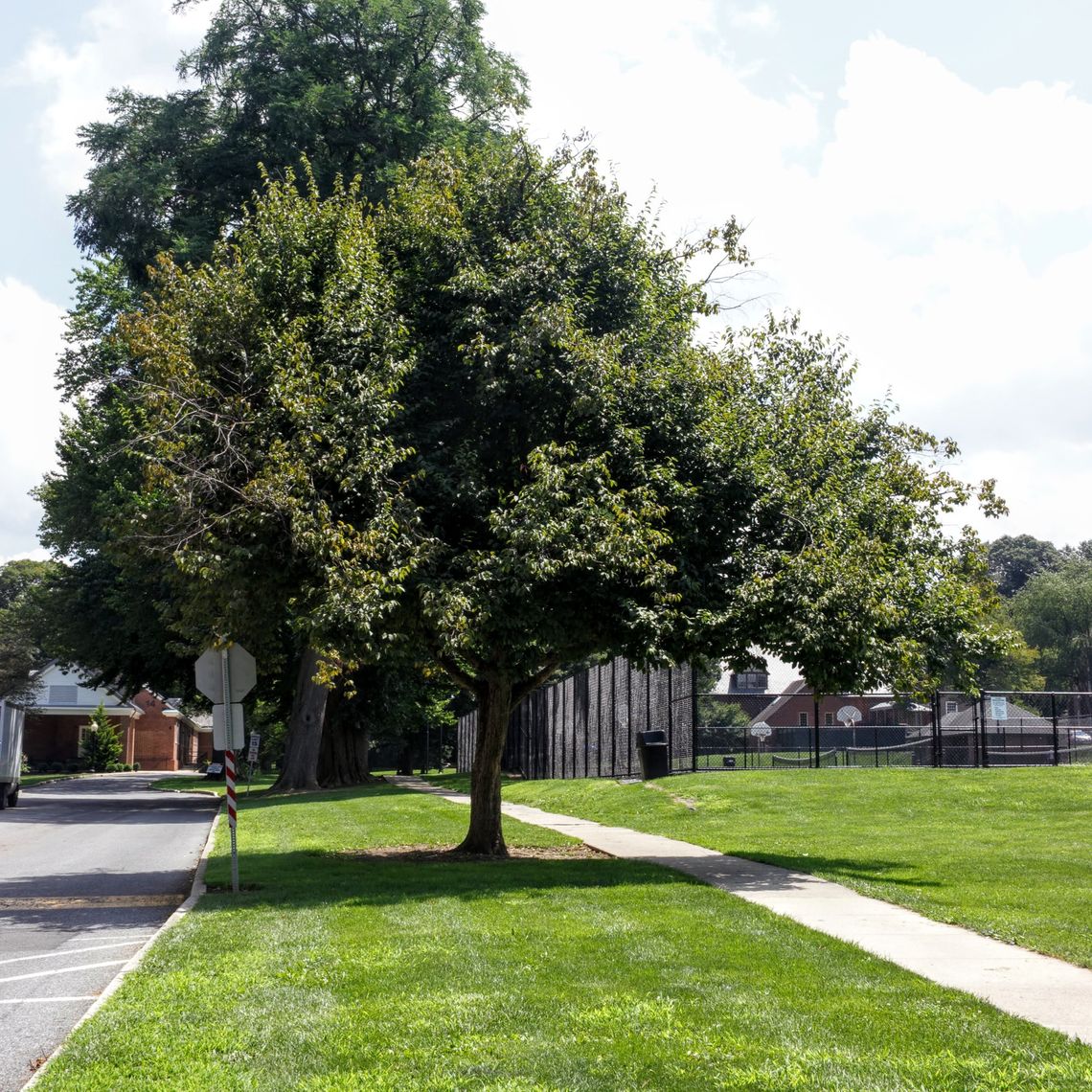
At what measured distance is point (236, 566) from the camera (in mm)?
14586

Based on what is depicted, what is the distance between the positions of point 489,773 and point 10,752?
74.2ft

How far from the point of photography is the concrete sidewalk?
7957 mm

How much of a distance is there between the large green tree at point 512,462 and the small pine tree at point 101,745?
65772 mm

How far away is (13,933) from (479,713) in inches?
301

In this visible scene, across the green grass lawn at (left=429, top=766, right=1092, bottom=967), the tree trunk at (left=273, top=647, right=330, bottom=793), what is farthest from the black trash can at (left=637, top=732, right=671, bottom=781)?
the tree trunk at (left=273, top=647, right=330, bottom=793)

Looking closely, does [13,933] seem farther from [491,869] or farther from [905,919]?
[905,919]

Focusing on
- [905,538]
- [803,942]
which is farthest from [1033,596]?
[803,942]

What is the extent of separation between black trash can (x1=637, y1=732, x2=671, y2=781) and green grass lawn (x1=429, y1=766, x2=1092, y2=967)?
31.6 inches

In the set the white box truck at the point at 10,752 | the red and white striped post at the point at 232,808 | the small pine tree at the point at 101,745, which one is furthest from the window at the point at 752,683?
the red and white striped post at the point at 232,808

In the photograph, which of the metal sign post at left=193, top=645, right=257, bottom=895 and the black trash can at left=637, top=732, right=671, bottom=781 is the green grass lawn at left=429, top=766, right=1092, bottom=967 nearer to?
the black trash can at left=637, top=732, right=671, bottom=781

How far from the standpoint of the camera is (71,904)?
14.4 metres

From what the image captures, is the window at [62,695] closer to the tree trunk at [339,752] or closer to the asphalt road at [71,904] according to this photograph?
the tree trunk at [339,752]

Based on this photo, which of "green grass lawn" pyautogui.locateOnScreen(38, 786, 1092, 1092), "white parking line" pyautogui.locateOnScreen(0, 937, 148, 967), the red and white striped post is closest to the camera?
"green grass lawn" pyautogui.locateOnScreen(38, 786, 1092, 1092)

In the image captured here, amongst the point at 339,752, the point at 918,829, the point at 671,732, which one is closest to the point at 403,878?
the point at 918,829
